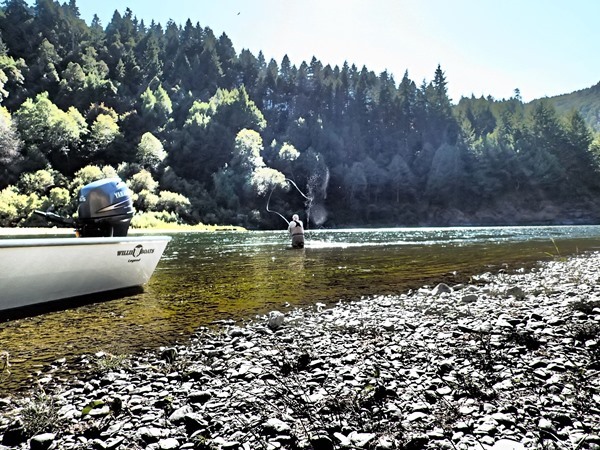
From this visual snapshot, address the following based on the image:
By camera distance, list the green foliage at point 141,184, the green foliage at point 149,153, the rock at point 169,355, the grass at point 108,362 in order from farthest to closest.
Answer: the green foliage at point 149,153
the green foliage at point 141,184
the rock at point 169,355
the grass at point 108,362

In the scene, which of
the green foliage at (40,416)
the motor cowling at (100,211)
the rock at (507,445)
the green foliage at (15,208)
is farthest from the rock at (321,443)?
the green foliage at (15,208)

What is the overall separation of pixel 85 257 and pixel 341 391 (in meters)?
6.85

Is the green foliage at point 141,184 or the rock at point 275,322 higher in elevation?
the green foliage at point 141,184

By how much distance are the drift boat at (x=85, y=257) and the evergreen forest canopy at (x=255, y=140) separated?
58.8 m

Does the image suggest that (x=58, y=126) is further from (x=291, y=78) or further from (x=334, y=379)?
(x=334, y=379)

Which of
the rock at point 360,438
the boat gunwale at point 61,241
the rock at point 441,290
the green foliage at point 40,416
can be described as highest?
the boat gunwale at point 61,241

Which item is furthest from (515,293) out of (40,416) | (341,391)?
(40,416)

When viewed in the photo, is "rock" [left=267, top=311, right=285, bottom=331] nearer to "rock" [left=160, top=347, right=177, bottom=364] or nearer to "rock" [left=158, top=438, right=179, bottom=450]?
"rock" [left=160, top=347, right=177, bottom=364]

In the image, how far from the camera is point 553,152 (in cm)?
12112

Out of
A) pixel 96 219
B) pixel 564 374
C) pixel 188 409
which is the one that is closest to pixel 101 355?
pixel 188 409

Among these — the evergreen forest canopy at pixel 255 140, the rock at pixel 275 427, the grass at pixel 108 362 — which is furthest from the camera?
the evergreen forest canopy at pixel 255 140

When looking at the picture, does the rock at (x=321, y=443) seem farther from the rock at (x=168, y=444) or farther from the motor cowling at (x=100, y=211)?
the motor cowling at (x=100, y=211)

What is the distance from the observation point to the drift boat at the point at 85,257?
23.3 ft

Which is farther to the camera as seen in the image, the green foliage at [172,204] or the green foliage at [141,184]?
the green foliage at [141,184]
